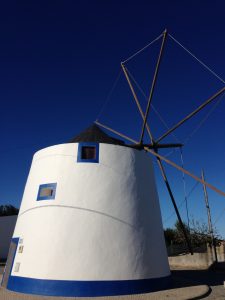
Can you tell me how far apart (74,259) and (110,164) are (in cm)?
465

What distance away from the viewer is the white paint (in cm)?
1209

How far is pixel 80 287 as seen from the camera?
11.5m

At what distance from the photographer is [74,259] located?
11992 mm

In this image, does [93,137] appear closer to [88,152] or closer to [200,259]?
[88,152]

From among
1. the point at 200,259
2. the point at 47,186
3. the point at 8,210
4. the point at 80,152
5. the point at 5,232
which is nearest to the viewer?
the point at 47,186

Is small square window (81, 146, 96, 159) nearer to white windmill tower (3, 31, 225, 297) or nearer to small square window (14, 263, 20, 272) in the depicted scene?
white windmill tower (3, 31, 225, 297)

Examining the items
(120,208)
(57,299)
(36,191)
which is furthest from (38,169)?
(57,299)

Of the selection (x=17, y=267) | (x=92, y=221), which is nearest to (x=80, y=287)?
(x=92, y=221)

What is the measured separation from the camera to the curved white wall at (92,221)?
12086mm

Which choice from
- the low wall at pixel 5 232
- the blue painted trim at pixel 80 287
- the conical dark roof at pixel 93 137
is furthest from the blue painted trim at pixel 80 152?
the low wall at pixel 5 232

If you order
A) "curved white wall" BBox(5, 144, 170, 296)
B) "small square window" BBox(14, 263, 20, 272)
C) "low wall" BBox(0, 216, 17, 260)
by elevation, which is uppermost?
"low wall" BBox(0, 216, 17, 260)

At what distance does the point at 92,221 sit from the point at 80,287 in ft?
8.68

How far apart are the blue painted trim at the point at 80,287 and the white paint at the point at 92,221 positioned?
0.69 ft

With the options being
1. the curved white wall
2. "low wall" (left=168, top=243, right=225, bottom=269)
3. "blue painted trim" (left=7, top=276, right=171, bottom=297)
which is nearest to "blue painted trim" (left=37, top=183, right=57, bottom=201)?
the curved white wall
